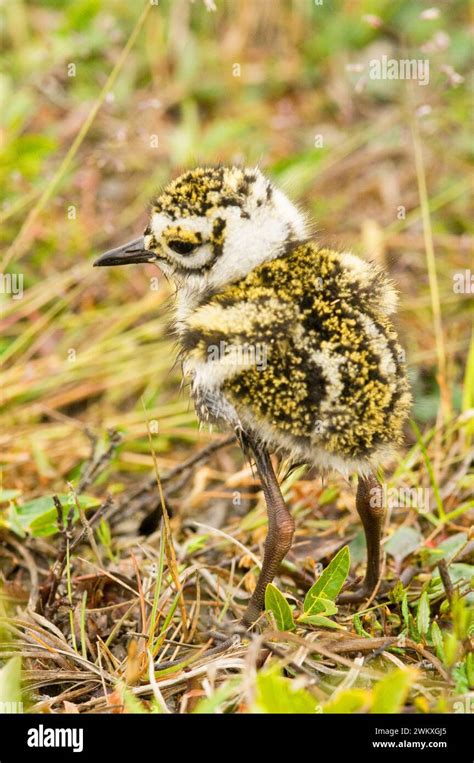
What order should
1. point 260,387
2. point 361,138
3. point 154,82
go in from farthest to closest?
1. point 154,82
2. point 361,138
3. point 260,387

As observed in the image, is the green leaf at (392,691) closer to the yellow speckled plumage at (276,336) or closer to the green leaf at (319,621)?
the green leaf at (319,621)

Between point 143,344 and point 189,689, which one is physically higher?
point 143,344

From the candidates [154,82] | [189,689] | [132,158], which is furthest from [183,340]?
[154,82]
